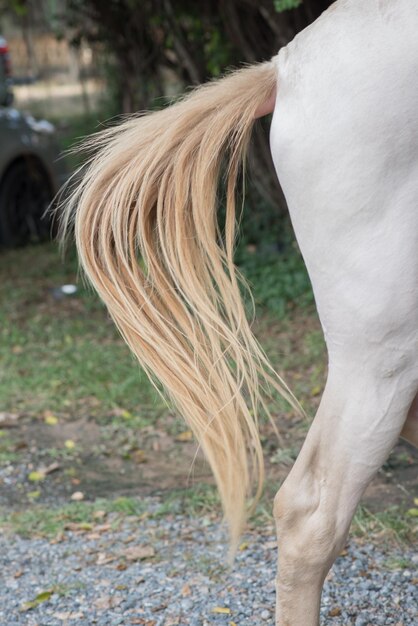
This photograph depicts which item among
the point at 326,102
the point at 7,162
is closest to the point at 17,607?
the point at 326,102

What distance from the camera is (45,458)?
165 inches

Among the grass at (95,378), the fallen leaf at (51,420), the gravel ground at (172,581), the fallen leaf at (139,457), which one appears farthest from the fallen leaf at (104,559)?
the fallen leaf at (51,420)

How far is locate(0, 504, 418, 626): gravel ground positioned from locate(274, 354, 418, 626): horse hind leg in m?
0.51

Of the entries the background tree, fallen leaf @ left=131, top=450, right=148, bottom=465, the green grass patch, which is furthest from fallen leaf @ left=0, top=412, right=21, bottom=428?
the background tree

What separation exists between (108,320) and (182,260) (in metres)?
4.15

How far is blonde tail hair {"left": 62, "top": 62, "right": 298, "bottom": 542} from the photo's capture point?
7.66 feet

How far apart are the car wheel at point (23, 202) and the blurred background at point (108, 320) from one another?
1 cm

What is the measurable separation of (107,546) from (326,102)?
6.29 ft

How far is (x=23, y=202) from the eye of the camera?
928 cm

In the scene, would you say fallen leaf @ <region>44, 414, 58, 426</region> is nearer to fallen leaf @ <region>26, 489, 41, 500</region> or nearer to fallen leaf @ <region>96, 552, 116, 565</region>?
fallen leaf @ <region>26, 489, 41, 500</region>

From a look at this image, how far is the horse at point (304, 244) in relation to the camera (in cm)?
196

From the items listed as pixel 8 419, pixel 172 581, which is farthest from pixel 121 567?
pixel 8 419

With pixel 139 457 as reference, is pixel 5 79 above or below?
above

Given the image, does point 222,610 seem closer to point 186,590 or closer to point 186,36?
point 186,590
